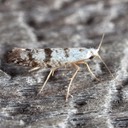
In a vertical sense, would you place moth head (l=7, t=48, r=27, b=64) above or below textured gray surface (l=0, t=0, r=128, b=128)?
above

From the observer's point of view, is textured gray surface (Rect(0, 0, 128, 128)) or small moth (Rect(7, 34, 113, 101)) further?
small moth (Rect(7, 34, 113, 101))

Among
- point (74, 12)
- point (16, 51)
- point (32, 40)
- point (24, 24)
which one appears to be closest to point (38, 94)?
point (16, 51)

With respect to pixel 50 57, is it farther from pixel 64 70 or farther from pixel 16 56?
pixel 16 56

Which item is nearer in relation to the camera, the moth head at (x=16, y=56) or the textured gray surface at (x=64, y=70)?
the textured gray surface at (x=64, y=70)

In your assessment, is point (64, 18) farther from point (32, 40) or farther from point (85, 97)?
point (85, 97)

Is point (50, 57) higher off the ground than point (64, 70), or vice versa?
point (50, 57)

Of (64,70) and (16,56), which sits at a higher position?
(16,56)

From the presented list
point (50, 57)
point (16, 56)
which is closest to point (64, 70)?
point (50, 57)

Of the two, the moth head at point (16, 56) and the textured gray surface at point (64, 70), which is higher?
the moth head at point (16, 56)

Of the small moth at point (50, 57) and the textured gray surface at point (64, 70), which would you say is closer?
the textured gray surface at point (64, 70)
